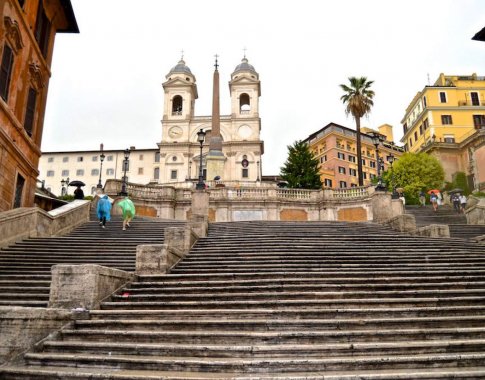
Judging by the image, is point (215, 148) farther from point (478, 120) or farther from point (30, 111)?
point (478, 120)

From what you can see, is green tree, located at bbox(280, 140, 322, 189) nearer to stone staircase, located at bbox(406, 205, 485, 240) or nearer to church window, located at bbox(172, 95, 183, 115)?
stone staircase, located at bbox(406, 205, 485, 240)

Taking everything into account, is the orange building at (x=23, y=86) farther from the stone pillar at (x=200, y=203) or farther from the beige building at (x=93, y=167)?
the beige building at (x=93, y=167)

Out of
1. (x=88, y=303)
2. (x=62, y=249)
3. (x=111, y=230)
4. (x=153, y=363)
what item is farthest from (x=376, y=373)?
(x=111, y=230)

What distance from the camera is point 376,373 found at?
5.61m

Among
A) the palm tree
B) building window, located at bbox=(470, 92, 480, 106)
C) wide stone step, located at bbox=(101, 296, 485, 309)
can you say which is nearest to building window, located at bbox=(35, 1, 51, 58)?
wide stone step, located at bbox=(101, 296, 485, 309)

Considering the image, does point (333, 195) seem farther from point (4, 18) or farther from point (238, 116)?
point (238, 116)

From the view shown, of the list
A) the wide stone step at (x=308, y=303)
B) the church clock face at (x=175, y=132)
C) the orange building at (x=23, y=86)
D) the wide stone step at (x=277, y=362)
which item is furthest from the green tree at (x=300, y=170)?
the wide stone step at (x=277, y=362)

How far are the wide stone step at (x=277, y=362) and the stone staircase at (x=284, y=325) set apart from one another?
1cm

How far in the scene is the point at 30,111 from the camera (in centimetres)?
2009

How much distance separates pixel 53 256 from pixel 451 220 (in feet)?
70.2

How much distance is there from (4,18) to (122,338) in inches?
591

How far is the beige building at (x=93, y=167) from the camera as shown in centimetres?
8850

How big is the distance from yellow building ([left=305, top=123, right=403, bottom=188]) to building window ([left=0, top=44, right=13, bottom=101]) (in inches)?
2625

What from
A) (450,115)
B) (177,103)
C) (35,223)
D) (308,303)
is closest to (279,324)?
(308,303)
